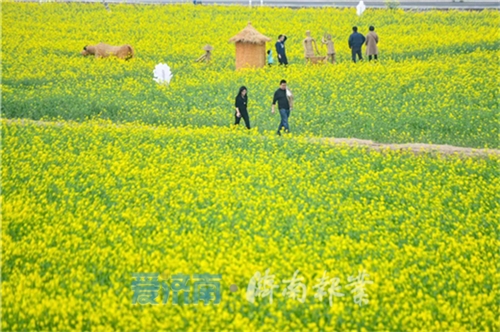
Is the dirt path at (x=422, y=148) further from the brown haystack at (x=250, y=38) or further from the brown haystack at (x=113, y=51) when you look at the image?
the brown haystack at (x=113, y=51)

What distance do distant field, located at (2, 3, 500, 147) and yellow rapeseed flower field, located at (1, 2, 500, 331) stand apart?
0.12m

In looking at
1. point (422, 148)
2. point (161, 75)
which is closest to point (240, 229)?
point (422, 148)

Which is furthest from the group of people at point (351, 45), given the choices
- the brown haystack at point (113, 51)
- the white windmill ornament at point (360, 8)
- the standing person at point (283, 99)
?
the standing person at point (283, 99)

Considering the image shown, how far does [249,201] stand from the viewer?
16312 millimetres

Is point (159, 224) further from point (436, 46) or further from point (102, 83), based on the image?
point (436, 46)

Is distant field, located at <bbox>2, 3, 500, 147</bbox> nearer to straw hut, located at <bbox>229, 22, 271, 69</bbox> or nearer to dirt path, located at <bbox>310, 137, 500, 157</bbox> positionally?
straw hut, located at <bbox>229, 22, 271, 69</bbox>

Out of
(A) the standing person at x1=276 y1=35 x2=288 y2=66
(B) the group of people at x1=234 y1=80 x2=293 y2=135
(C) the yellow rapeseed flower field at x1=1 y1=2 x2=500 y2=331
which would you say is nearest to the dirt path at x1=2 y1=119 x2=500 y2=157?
(C) the yellow rapeseed flower field at x1=1 y1=2 x2=500 y2=331

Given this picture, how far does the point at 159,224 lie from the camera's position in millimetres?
15102


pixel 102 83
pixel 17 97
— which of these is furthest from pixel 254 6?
pixel 17 97

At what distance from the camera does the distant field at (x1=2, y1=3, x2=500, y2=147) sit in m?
24.0

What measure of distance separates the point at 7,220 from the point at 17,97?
1172 centimetres

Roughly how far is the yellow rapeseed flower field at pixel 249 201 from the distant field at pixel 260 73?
0.12 m

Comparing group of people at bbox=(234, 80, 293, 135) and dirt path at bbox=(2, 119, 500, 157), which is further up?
group of people at bbox=(234, 80, 293, 135)

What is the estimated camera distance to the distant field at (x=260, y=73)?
78.7 ft
